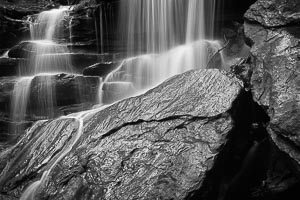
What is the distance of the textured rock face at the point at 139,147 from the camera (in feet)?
14.1

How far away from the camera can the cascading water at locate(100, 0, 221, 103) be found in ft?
28.5

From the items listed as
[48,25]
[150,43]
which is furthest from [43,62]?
[150,43]

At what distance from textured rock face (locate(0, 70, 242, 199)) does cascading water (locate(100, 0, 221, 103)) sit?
2.81 m

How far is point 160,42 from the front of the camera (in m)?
9.70

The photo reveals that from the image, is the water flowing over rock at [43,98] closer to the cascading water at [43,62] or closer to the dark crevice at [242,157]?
the cascading water at [43,62]

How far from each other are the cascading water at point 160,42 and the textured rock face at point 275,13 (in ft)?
7.86

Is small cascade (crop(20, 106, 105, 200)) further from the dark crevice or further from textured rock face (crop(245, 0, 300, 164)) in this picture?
textured rock face (crop(245, 0, 300, 164))

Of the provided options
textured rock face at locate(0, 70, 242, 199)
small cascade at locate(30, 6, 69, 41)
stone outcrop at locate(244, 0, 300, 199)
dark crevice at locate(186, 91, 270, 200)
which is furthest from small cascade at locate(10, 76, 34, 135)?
dark crevice at locate(186, 91, 270, 200)

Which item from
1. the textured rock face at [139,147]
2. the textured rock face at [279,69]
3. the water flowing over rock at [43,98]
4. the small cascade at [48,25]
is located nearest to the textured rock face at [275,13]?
the textured rock face at [279,69]

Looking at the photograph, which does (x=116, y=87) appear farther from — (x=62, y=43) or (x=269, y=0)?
(x=269, y=0)

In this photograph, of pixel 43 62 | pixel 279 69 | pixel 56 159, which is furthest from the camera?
pixel 43 62

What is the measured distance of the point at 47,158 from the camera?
5488 mm

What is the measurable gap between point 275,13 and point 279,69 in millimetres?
1510

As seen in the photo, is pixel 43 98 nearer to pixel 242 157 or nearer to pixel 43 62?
pixel 43 62
